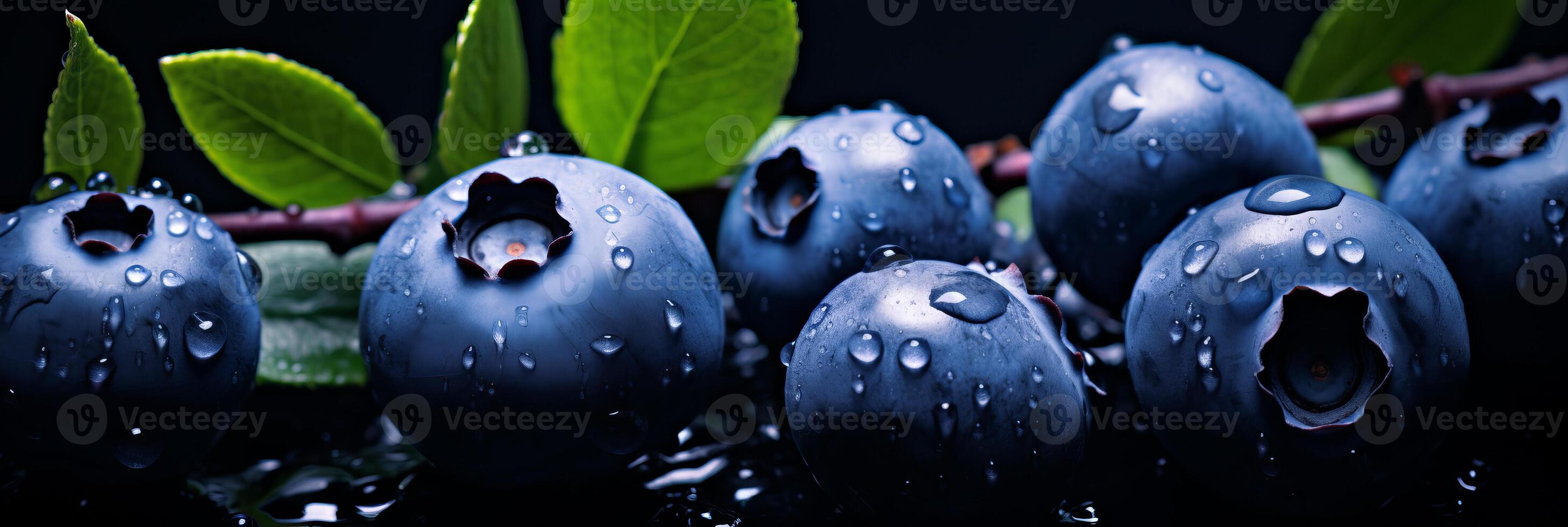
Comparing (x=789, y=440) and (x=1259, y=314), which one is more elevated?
(x=1259, y=314)

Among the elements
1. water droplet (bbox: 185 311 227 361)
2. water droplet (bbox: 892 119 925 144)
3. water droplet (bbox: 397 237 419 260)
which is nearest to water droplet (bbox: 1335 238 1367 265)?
water droplet (bbox: 892 119 925 144)

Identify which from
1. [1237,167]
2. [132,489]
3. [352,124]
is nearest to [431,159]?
[352,124]

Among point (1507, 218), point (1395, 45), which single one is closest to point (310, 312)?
point (1507, 218)

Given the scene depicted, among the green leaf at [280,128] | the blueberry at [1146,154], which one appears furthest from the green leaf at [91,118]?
the blueberry at [1146,154]

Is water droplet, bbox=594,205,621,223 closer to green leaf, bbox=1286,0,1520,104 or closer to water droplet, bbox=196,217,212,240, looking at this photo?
water droplet, bbox=196,217,212,240

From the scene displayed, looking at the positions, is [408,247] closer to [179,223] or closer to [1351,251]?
[179,223]

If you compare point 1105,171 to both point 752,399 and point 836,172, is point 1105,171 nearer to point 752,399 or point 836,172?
→ point 836,172
